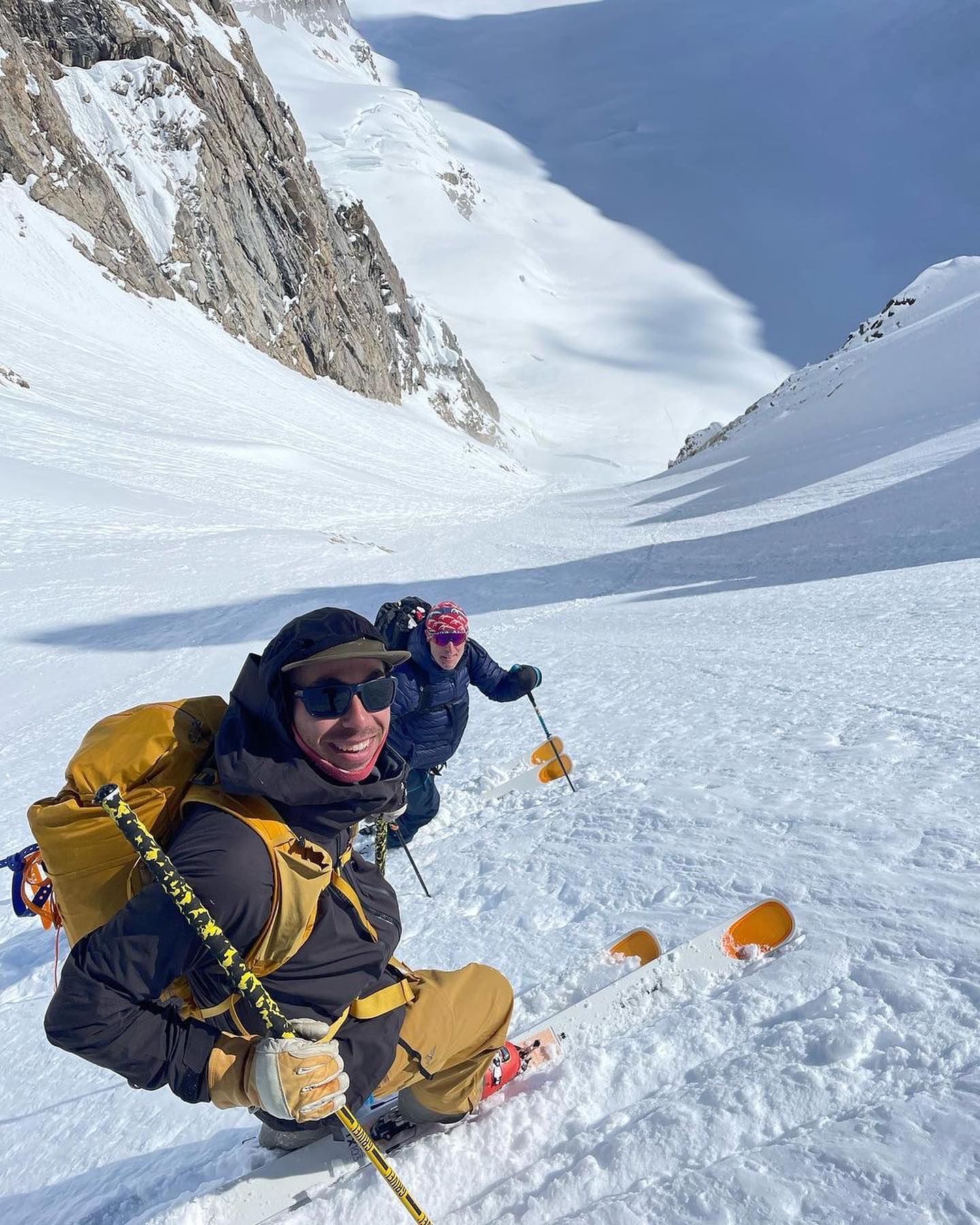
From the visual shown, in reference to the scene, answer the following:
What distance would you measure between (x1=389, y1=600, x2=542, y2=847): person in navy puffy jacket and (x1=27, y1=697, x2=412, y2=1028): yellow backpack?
236 cm

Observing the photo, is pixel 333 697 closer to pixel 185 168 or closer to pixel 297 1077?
pixel 297 1077

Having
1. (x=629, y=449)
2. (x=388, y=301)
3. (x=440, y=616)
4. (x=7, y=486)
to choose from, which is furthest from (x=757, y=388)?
(x=440, y=616)

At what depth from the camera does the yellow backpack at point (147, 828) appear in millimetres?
1854

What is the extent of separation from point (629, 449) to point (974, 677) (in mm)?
118146

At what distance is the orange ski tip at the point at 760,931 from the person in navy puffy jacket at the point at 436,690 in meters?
1.83

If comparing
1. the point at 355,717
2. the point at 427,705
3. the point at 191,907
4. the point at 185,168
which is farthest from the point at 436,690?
the point at 185,168

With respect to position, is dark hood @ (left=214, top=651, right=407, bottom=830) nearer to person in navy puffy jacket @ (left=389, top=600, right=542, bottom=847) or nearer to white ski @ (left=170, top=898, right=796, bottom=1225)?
white ski @ (left=170, top=898, right=796, bottom=1225)

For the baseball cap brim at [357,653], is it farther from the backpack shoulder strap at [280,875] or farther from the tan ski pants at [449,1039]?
the tan ski pants at [449,1039]

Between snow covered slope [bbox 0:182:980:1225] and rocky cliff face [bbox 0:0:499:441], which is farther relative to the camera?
rocky cliff face [bbox 0:0:499:441]

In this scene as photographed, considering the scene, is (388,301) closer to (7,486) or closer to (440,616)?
(7,486)

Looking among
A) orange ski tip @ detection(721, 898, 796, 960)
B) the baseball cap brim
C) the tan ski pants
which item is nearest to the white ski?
orange ski tip @ detection(721, 898, 796, 960)

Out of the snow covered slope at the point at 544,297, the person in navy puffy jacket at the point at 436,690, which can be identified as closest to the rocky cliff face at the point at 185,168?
the person in navy puffy jacket at the point at 436,690

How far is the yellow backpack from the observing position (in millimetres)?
1854

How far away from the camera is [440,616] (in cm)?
438
